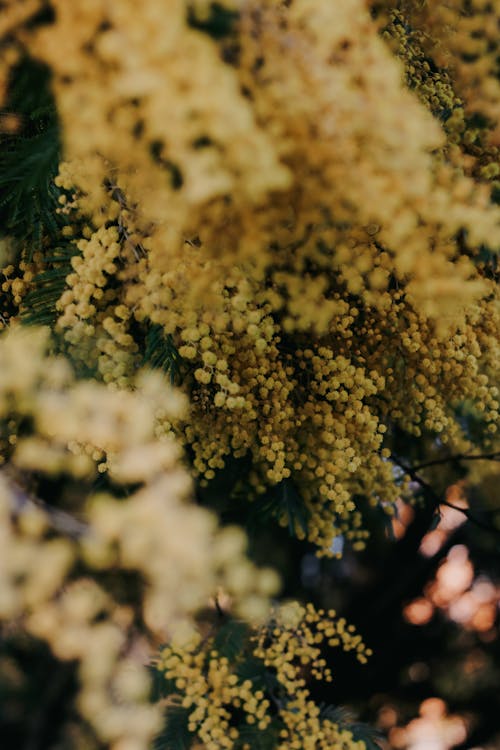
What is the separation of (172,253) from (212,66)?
461mm

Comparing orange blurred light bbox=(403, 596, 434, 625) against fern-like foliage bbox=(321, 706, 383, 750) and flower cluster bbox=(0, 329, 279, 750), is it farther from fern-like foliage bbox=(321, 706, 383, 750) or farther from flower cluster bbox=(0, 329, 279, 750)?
flower cluster bbox=(0, 329, 279, 750)

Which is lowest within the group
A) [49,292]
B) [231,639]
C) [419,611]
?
[231,639]

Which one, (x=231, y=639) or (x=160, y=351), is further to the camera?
(x=231, y=639)

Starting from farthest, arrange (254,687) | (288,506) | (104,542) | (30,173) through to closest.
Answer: (254,687) → (288,506) → (30,173) → (104,542)

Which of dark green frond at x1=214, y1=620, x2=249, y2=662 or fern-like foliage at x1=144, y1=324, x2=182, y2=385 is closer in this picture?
fern-like foliage at x1=144, y1=324, x2=182, y2=385

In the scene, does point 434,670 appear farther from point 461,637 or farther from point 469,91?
point 469,91

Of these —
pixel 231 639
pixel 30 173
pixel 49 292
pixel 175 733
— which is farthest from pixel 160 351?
pixel 175 733

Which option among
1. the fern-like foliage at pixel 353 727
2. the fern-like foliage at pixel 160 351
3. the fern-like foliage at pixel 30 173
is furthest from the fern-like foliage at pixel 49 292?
the fern-like foliage at pixel 353 727

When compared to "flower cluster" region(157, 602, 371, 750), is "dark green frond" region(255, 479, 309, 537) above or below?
above

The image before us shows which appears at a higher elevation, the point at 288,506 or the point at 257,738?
the point at 288,506

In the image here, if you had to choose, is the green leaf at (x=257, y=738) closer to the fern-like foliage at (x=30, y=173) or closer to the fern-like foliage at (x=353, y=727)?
the fern-like foliage at (x=353, y=727)

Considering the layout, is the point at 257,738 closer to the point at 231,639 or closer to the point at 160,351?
the point at 231,639

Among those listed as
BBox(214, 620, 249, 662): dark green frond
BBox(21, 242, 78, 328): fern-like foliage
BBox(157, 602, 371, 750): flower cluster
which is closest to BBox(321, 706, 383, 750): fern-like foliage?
BBox(157, 602, 371, 750): flower cluster

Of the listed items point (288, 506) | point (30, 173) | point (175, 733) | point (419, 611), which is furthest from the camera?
point (419, 611)
